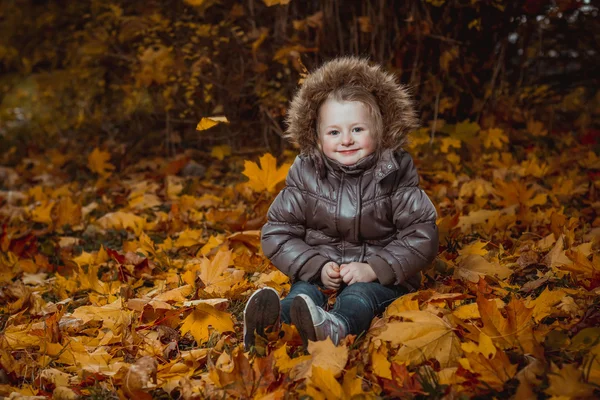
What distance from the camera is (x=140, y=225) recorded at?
3490 mm

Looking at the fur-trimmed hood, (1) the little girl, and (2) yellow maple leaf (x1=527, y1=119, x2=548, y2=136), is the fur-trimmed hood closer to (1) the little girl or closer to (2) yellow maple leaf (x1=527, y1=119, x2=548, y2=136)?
(1) the little girl

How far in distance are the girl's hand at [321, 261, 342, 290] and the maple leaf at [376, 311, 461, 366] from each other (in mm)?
428

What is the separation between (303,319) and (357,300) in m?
0.28

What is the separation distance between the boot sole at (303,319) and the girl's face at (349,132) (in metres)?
0.61

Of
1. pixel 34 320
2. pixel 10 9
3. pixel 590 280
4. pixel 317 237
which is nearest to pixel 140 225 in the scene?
pixel 34 320

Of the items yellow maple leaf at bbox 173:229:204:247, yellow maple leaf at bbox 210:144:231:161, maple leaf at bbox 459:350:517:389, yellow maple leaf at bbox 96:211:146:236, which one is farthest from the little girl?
yellow maple leaf at bbox 210:144:231:161

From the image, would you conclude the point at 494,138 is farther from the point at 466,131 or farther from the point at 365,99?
the point at 365,99

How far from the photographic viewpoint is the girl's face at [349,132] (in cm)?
218

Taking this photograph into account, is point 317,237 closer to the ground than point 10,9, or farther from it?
closer to the ground

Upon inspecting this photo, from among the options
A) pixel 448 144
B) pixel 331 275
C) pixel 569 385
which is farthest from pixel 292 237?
pixel 448 144

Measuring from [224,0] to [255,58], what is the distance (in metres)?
0.50

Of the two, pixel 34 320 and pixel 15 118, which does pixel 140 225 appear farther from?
pixel 15 118

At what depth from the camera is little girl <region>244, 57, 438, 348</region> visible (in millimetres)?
2117

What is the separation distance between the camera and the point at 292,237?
2.28m
